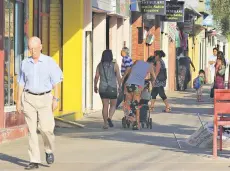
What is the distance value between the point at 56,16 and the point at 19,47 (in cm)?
427

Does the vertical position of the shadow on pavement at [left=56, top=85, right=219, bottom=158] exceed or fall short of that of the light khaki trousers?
it falls short

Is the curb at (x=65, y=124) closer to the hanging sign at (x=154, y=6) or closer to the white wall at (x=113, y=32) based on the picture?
the white wall at (x=113, y=32)

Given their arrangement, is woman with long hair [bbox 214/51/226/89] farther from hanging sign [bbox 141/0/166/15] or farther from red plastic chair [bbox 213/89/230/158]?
red plastic chair [bbox 213/89/230/158]

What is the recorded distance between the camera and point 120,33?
2623 cm

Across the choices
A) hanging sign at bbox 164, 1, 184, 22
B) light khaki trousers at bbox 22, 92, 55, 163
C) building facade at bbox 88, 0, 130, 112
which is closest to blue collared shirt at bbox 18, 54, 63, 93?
light khaki trousers at bbox 22, 92, 55, 163

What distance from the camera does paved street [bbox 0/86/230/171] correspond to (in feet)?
38.3

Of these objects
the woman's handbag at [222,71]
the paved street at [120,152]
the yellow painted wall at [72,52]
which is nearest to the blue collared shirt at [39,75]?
the paved street at [120,152]

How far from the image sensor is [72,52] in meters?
20.4

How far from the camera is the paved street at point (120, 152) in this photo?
11680 mm

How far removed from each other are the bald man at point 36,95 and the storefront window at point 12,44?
13.0ft

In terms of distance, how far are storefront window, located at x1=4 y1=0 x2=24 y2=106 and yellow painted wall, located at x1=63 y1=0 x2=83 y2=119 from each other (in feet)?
13.8

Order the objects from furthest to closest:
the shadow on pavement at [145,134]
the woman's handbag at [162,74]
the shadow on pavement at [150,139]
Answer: the woman's handbag at [162,74], the shadow on pavement at [145,134], the shadow on pavement at [150,139]

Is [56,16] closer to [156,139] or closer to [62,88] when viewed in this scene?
[62,88]

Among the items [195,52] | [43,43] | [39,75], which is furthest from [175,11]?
[39,75]
